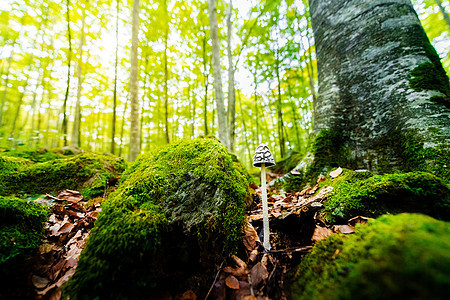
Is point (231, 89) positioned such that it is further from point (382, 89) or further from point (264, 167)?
point (264, 167)

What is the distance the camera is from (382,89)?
2.86 meters

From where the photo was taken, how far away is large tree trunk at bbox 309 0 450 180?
2.34 meters

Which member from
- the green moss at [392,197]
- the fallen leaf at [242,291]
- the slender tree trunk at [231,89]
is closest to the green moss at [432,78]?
the green moss at [392,197]

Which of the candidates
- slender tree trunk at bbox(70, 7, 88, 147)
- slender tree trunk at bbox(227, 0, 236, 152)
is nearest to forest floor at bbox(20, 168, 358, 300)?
slender tree trunk at bbox(227, 0, 236, 152)

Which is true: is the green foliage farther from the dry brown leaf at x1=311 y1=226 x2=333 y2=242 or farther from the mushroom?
the dry brown leaf at x1=311 y1=226 x2=333 y2=242

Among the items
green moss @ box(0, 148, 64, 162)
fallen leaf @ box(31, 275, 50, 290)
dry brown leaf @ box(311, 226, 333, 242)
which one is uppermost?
green moss @ box(0, 148, 64, 162)

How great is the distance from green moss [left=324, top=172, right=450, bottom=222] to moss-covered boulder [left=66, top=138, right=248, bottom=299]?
44.4 inches

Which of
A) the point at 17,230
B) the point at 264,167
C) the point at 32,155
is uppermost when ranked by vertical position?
the point at 32,155

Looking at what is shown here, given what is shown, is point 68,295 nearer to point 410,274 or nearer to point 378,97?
point 410,274

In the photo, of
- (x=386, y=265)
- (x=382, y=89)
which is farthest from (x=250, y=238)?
(x=382, y=89)

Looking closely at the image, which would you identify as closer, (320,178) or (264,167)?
(264,167)

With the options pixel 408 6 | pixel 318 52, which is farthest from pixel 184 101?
pixel 408 6

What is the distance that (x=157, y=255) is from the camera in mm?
1391

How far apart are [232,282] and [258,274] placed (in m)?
0.25
